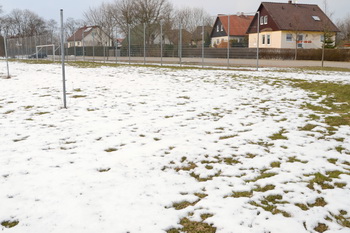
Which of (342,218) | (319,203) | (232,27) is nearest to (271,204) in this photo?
(319,203)

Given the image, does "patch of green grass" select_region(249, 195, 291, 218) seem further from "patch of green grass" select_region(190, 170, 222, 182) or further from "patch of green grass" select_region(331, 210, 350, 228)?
"patch of green grass" select_region(190, 170, 222, 182)

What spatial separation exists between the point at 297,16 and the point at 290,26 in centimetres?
200

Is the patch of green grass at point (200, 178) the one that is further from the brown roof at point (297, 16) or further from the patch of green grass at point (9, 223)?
the brown roof at point (297, 16)

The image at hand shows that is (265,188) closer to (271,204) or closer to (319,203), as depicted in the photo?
(271,204)

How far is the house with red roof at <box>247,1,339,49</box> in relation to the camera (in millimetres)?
39531

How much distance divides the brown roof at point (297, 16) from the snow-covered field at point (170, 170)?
119ft

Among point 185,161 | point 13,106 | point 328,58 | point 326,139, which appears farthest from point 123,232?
point 328,58

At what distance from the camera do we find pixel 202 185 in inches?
129

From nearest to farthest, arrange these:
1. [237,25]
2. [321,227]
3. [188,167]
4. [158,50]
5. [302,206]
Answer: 1. [321,227]
2. [302,206]
3. [188,167]
4. [158,50]
5. [237,25]

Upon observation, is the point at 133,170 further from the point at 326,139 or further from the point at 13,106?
the point at 13,106

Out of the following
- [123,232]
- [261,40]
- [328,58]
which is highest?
[261,40]

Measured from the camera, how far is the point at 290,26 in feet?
130

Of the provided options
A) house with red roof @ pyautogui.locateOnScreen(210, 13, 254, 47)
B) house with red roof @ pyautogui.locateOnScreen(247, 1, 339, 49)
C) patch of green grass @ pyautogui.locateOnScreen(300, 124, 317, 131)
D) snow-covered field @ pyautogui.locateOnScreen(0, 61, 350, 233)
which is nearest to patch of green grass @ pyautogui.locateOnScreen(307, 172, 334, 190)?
snow-covered field @ pyautogui.locateOnScreen(0, 61, 350, 233)

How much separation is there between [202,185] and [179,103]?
175 inches
